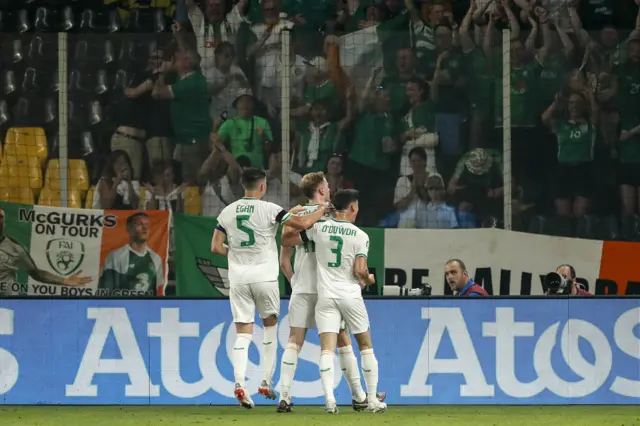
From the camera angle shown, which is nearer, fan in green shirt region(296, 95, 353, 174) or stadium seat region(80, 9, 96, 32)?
fan in green shirt region(296, 95, 353, 174)

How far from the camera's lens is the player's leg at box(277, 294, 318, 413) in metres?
8.13

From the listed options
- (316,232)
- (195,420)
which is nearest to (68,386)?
(195,420)

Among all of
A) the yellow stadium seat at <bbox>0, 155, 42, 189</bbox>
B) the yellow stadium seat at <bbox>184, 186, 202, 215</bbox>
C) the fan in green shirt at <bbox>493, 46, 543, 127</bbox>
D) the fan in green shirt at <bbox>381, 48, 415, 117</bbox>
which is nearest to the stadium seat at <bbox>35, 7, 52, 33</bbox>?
the yellow stadium seat at <bbox>0, 155, 42, 189</bbox>

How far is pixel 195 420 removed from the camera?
7762 mm

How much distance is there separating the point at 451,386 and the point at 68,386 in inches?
121

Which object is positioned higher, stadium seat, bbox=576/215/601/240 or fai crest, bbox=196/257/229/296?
stadium seat, bbox=576/215/601/240

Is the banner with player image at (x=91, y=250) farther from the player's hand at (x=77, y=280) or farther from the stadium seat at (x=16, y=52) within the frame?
the stadium seat at (x=16, y=52)

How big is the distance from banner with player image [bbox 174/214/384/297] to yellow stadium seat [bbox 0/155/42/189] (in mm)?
1862

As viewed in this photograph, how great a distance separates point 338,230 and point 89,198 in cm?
570

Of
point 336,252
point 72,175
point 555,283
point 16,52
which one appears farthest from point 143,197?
point 336,252

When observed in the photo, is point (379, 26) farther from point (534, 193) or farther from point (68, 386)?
point (68, 386)

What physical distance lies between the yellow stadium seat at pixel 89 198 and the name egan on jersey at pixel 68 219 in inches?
22.7

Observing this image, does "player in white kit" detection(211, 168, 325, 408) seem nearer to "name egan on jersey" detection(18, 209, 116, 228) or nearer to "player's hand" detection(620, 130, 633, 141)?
"name egan on jersey" detection(18, 209, 116, 228)

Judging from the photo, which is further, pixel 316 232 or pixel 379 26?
pixel 379 26
